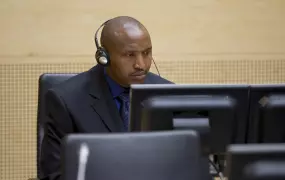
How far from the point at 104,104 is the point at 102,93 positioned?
6cm

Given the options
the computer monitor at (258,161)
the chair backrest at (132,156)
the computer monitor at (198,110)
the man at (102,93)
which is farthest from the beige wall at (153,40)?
the computer monitor at (258,161)

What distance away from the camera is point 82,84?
222 centimetres

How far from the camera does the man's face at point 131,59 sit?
2.19 m

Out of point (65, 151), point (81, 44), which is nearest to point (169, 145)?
point (65, 151)

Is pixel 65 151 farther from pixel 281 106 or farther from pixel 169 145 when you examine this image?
pixel 281 106

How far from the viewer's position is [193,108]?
162 cm

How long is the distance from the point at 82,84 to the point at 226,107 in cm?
79

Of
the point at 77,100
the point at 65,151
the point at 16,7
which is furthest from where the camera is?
the point at 16,7

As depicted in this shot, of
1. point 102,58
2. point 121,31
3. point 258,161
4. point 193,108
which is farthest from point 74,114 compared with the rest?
point 258,161

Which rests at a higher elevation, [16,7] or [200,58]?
[16,7]

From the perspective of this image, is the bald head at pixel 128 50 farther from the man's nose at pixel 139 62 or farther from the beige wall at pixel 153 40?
the beige wall at pixel 153 40

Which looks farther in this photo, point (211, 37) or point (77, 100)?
point (211, 37)

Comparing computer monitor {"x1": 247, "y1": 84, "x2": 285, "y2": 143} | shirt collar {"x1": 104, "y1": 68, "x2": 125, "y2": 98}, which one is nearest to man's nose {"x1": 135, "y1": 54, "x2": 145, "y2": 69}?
shirt collar {"x1": 104, "y1": 68, "x2": 125, "y2": 98}

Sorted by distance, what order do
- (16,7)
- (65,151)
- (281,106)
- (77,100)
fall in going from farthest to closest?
(16,7)
(77,100)
(281,106)
(65,151)
